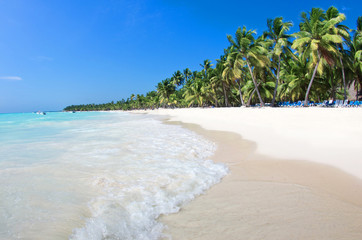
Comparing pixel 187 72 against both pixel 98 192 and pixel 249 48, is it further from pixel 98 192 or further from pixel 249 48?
pixel 98 192

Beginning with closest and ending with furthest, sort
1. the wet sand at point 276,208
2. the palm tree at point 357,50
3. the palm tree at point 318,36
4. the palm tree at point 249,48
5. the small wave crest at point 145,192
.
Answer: the wet sand at point 276,208 < the small wave crest at point 145,192 < the palm tree at point 318,36 < the palm tree at point 357,50 < the palm tree at point 249,48

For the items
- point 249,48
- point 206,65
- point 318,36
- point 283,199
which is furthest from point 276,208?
point 206,65

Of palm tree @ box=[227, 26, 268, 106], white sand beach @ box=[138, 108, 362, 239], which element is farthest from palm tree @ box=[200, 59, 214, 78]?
white sand beach @ box=[138, 108, 362, 239]

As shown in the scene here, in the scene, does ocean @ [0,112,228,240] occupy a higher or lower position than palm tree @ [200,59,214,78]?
lower

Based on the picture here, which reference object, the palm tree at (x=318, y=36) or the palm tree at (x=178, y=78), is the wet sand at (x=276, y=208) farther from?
the palm tree at (x=178, y=78)

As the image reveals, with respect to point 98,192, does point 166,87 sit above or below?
above

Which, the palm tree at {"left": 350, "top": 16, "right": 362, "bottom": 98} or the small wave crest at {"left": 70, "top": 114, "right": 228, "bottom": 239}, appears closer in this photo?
the small wave crest at {"left": 70, "top": 114, "right": 228, "bottom": 239}

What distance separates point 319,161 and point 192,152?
11.1 ft

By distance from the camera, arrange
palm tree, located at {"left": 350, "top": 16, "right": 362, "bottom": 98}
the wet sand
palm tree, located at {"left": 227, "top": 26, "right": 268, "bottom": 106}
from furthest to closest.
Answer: palm tree, located at {"left": 227, "top": 26, "right": 268, "bottom": 106} < palm tree, located at {"left": 350, "top": 16, "right": 362, "bottom": 98} < the wet sand

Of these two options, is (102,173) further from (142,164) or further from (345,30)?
(345,30)

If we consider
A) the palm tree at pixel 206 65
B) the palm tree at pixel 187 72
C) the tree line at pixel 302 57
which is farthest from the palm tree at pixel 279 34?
the palm tree at pixel 187 72

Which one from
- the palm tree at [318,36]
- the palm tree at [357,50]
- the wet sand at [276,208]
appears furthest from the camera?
the palm tree at [357,50]

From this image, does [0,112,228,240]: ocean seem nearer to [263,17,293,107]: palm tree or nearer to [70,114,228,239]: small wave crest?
[70,114,228,239]: small wave crest

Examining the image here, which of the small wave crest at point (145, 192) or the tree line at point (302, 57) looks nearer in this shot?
the small wave crest at point (145, 192)
